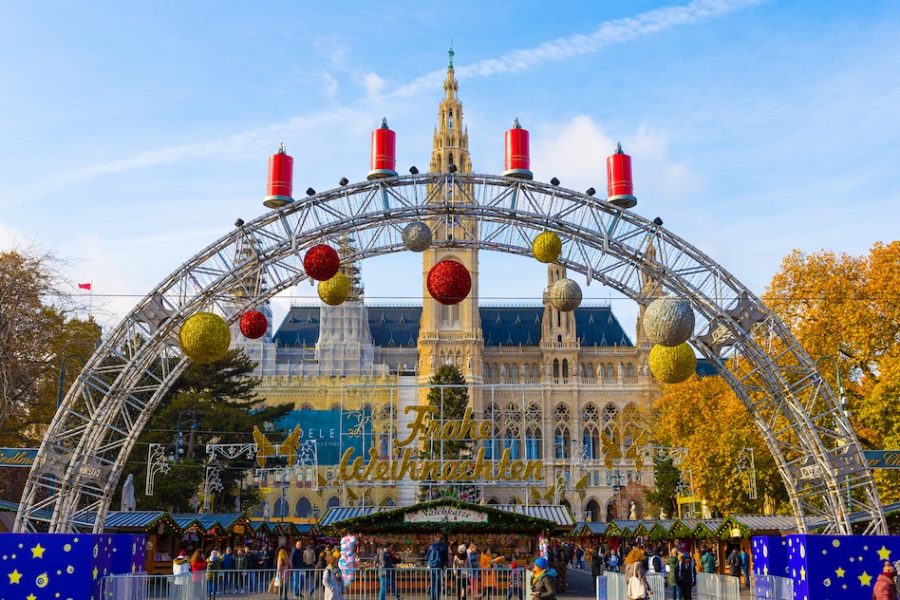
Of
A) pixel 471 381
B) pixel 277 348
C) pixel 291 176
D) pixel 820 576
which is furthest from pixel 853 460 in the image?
pixel 277 348

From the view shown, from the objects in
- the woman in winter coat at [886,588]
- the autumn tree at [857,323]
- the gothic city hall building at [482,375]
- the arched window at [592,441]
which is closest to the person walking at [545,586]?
the woman in winter coat at [886,588]

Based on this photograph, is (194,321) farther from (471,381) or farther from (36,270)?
(471,381)

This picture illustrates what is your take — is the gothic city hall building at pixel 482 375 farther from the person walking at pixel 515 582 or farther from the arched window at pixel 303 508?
the person walking at pixel 515 582

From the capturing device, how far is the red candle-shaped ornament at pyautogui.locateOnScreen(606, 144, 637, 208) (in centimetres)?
2156

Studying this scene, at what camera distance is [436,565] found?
65.3 ft

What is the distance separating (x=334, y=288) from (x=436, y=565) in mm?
6329

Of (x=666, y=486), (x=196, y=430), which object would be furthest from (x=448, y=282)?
(x=666, y=486)

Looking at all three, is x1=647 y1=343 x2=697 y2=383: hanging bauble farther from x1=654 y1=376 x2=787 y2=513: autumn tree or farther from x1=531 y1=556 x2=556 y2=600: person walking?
x1=654 y1=376 x2=787 y2=513: autumn tree

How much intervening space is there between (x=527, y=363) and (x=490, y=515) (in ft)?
191

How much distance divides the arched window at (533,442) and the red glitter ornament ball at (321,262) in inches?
2351

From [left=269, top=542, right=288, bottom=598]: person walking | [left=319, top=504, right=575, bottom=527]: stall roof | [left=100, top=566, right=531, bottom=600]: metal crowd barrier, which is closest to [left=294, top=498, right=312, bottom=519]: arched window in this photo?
[left=319, top=504, right=575, bottom=527]: stall roof

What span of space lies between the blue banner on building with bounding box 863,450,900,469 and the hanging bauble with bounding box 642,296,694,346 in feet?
21.9

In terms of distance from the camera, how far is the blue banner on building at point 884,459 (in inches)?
848

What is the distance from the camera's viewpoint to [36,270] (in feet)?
97.2
